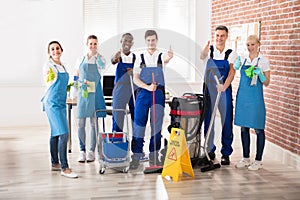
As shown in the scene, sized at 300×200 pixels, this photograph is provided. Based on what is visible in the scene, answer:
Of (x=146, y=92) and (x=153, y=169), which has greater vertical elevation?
(x=146, y=92)

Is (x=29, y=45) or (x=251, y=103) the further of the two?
(x=29, y=45)

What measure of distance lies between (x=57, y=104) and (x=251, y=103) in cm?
183

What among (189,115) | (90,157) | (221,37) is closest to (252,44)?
(221,37)

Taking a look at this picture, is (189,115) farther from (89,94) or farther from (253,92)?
(89,94)

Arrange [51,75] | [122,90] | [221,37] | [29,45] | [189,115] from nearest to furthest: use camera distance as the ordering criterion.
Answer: [51,75] → [189,115] → [221,37] → [122,90] → [29,45]

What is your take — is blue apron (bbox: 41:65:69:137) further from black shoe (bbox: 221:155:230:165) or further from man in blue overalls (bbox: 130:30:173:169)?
black shoe (bbox: 221:155:230:165)

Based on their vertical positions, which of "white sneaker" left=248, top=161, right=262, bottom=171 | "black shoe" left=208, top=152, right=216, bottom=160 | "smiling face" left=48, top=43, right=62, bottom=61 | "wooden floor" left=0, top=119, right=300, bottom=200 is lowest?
"wooden floor" left=0, top=119, right=300, bottom=200

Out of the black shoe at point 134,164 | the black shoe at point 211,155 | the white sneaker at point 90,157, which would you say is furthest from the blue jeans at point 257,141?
the white sneaker at point 90,157

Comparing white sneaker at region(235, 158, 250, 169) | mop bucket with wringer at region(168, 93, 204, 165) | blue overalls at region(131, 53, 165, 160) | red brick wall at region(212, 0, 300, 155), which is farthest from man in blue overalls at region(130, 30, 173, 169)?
red brick wall at region(212, 0, 300, 155)

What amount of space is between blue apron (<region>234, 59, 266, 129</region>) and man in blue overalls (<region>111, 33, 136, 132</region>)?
109 centimetres

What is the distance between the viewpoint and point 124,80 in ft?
15.3

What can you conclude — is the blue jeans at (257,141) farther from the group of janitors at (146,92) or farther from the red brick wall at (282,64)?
the red brick wall at (282,64)

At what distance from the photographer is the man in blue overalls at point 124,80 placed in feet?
15.0

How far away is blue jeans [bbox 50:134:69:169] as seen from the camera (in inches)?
163
